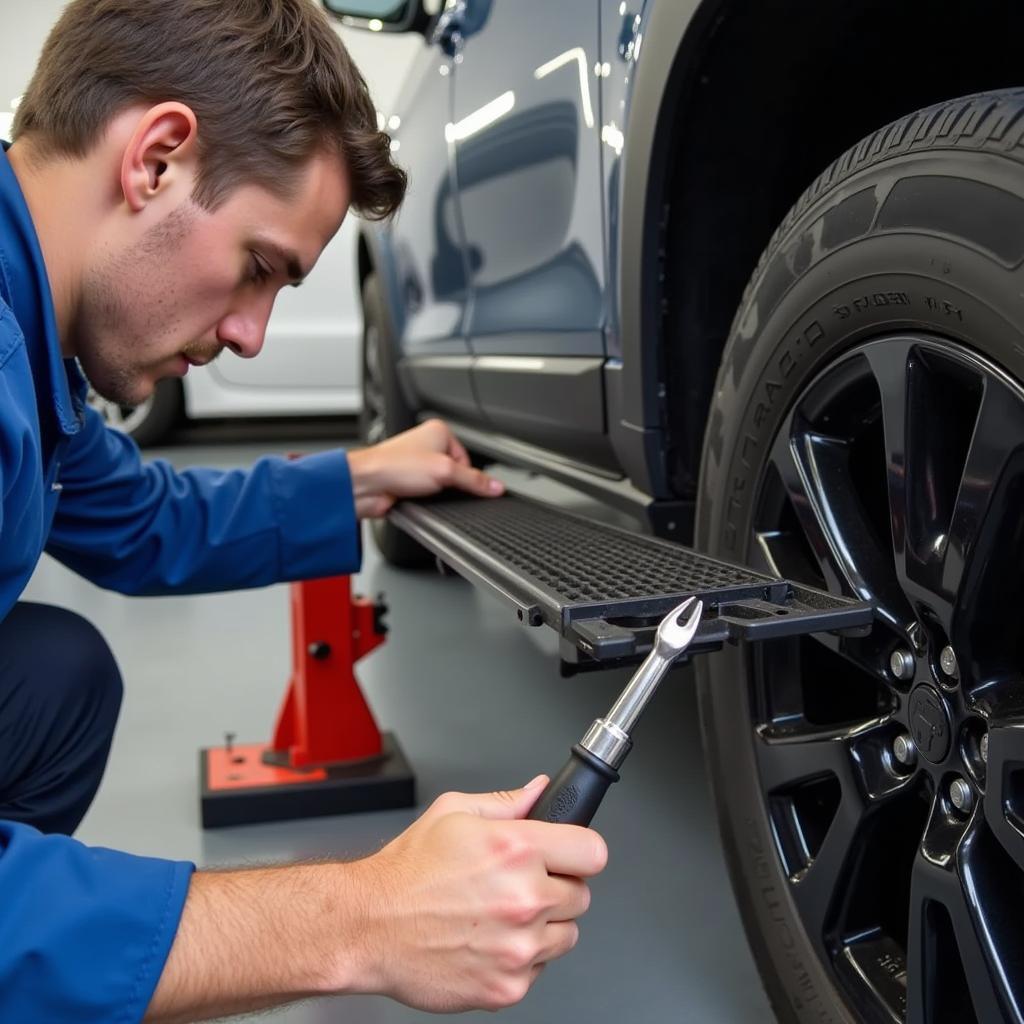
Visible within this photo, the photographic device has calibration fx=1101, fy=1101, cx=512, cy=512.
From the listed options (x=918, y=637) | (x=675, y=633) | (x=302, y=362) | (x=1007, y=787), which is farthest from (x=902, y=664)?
(x=302, y=362)

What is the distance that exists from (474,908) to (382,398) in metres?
2.35

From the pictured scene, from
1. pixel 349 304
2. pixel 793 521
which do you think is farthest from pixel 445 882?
pixel 349 304

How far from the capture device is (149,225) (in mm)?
937

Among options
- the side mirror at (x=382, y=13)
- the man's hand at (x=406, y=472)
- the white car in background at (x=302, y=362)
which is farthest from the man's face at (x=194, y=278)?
the white car in background at (x=302, y=362)

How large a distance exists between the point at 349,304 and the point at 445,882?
15.3 ft

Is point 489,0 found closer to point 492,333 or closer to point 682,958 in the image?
point 492,333

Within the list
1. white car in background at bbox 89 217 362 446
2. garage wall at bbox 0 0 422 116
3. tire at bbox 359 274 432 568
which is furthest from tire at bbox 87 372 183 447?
tire at bbox 359 274 432 568

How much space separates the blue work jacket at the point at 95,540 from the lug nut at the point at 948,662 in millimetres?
543

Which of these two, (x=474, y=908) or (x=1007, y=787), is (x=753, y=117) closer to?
(x=1007, y=787)

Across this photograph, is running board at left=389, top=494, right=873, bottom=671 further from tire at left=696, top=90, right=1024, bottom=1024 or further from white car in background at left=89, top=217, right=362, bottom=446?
white car in background at left=89, top=217, right=362, bottom=446

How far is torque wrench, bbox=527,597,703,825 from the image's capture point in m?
0.69

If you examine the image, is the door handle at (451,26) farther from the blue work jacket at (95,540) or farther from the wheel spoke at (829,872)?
the wheel spoke at (829,872)

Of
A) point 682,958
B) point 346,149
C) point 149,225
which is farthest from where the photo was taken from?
point 682,958

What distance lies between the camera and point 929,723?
31.5 inches
